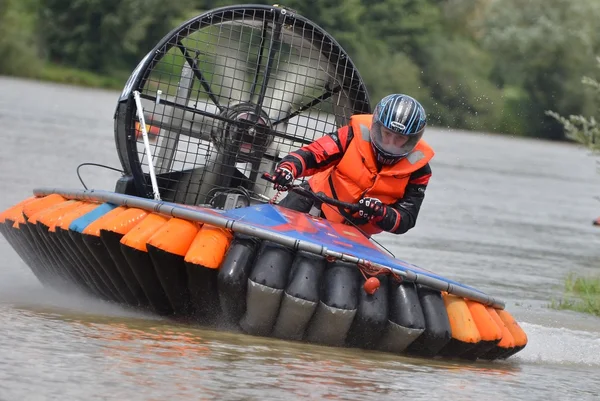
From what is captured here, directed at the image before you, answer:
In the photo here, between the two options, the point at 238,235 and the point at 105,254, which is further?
the point at 105,254

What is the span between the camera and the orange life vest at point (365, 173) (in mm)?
6633

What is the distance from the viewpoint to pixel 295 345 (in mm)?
5750

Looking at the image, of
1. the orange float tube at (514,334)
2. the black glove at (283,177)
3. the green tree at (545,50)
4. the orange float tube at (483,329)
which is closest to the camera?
the orange float tube at (483,329)

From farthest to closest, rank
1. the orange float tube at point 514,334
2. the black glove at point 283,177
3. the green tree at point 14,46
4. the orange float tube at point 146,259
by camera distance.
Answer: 1. the green tree at point 14,46
2. the black glove at point 283,177
3. the orange float tube at point 514,334
4. the orange float tube at point 146,259

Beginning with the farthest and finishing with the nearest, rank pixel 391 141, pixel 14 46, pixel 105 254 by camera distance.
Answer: pixel 14 46, pixel 391 141, pixel 105 254

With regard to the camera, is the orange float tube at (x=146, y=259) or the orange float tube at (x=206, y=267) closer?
the orange float tube at (x=206, y=267)

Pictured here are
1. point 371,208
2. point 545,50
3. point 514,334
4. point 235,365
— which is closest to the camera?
point 235,365

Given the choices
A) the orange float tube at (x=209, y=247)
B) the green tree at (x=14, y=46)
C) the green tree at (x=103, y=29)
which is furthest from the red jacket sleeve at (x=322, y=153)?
the green tree at (x=103, y=29)

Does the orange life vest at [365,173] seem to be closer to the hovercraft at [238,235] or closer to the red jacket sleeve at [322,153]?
the red jacket sleeve at [322,153]

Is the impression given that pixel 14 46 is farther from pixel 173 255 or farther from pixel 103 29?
pixel 173 255

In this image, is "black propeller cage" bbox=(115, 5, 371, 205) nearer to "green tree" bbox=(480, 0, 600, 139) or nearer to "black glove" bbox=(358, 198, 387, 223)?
"black glove" bbox=(358, 198, 387, 223)

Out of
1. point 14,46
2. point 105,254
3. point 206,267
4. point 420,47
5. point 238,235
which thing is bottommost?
point 14,46

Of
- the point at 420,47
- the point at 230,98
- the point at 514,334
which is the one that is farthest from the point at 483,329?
the point at 420,47

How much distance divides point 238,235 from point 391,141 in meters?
1.05
